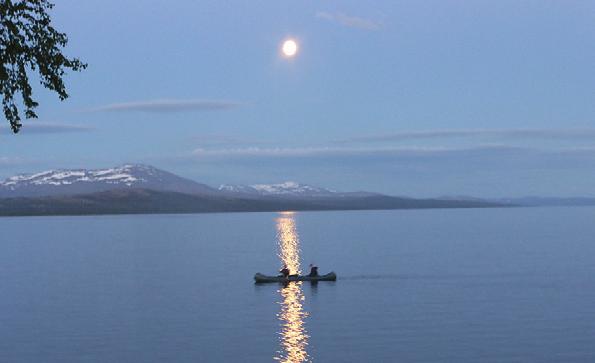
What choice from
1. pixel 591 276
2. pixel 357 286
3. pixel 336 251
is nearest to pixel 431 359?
pixel 357 286

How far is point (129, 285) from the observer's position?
365ft

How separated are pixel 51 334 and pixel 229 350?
17230 mm

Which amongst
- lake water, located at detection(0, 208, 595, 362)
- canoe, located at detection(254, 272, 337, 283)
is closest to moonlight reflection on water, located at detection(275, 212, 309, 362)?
lake water, located at detection(0, 208, 595, 362)

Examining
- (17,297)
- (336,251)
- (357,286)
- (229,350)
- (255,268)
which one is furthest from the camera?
(336,251)

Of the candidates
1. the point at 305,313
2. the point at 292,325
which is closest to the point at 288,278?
the point at 305,313

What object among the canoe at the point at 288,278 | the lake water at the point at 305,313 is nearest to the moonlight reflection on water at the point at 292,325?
the lake water at the point at 305,313

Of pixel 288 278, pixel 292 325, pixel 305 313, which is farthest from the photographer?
pixel 288 278

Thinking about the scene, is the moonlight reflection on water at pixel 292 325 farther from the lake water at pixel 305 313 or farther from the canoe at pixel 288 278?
the canoe at pixel 288 278

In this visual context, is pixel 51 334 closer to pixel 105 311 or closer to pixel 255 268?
pixel 105 311

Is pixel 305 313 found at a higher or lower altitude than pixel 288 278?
lower

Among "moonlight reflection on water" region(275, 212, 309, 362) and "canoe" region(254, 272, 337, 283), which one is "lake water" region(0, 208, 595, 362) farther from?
"canoe" region(254, 272, 337, 283)

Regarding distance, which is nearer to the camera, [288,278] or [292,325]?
[292,325]

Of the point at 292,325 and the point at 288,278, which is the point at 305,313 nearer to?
the point at 292,325

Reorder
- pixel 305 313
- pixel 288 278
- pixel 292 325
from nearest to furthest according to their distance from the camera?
pixel 292 325, pixel 305 313, pixel 288 278
